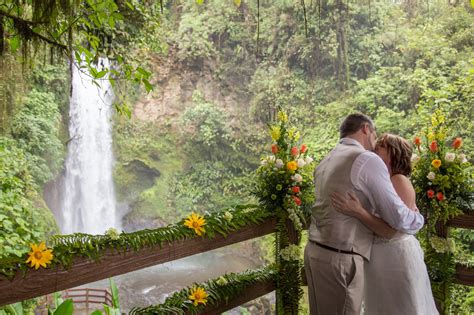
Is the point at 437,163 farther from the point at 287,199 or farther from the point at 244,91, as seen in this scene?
the point at 244,91

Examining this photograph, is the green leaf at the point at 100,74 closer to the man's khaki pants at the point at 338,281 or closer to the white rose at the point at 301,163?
the white rose at the point at 301,163

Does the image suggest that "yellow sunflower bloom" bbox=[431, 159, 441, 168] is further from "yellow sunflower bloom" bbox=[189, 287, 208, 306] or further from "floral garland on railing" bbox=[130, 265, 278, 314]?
"yellow sunflower bloom" bbox=[189, 287, 208, 306]

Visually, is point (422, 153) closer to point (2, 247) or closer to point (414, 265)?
point (414, 265)

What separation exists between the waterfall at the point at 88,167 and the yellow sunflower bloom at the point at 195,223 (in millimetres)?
11423

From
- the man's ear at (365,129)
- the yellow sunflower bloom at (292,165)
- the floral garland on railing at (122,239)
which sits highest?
the man's ear at (365,129)

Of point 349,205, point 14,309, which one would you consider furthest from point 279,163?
point 14,309

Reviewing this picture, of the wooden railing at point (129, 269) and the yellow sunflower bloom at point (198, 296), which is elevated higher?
the wooden railing at point (129, 269)

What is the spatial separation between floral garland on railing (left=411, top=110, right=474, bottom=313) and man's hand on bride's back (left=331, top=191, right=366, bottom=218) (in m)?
1.15

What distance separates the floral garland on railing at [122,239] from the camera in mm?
1940

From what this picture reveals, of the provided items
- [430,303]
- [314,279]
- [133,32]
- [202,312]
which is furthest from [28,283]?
[133,32]

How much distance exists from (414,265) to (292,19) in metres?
11.9

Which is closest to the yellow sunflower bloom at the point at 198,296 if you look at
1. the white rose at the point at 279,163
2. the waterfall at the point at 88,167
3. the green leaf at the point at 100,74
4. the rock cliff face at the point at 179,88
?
the white rose at the point at 279,163

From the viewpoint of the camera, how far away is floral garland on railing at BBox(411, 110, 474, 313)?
127 inches

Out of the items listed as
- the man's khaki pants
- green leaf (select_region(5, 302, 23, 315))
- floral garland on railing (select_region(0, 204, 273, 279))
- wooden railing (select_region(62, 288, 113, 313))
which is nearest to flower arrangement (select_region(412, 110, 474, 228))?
the man's khaki pants
